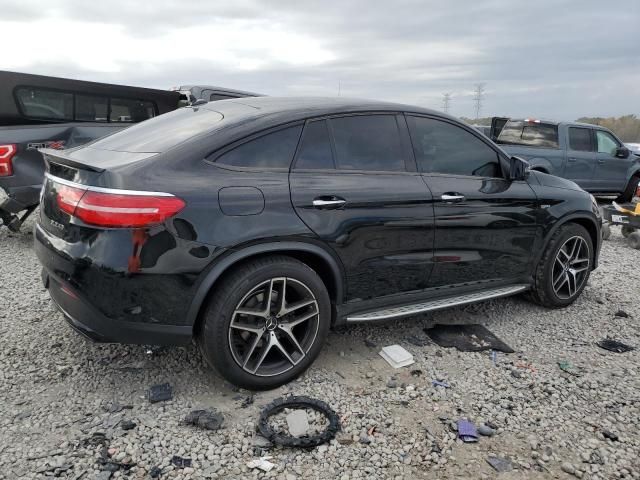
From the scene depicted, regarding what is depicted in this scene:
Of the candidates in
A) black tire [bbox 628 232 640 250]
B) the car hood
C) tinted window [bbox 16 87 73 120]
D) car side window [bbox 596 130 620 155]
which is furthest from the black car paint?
car side window [bbox 596 130 620 155]

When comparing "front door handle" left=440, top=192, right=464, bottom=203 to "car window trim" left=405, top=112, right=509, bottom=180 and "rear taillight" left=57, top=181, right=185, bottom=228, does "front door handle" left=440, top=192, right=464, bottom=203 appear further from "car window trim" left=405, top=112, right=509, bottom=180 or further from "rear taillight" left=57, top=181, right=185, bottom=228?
"rear taillight" left=57, top=181, right=185, bottom=228

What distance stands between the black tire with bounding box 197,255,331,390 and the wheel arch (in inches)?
2.0

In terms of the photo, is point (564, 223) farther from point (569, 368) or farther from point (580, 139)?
point (580, 139)

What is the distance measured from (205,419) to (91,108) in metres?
4.71

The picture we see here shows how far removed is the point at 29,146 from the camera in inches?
220

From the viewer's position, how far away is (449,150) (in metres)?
3.82

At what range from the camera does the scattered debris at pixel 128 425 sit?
2.69 metres

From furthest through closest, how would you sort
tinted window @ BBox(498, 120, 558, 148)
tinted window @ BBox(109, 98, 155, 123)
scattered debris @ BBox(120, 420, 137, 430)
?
1. tinted window @ BBox(498, 120, 558, 148)
2. tinted window @ BBox(109, 98, 155, 123)
3. scattered debris @ BBox(120, 420, 137, 430)

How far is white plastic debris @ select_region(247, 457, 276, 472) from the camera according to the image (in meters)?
2.45

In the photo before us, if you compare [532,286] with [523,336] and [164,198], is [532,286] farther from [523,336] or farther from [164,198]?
[164,198]

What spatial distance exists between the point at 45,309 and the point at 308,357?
2300mm

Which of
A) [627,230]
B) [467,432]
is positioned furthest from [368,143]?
[627,230]

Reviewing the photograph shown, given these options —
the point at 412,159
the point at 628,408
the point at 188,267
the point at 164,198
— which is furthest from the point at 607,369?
the point at 164,198

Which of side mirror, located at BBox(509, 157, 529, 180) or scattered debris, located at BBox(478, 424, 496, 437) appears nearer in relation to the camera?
scattered debris, located at BBox(478, 424, 496, 437)
